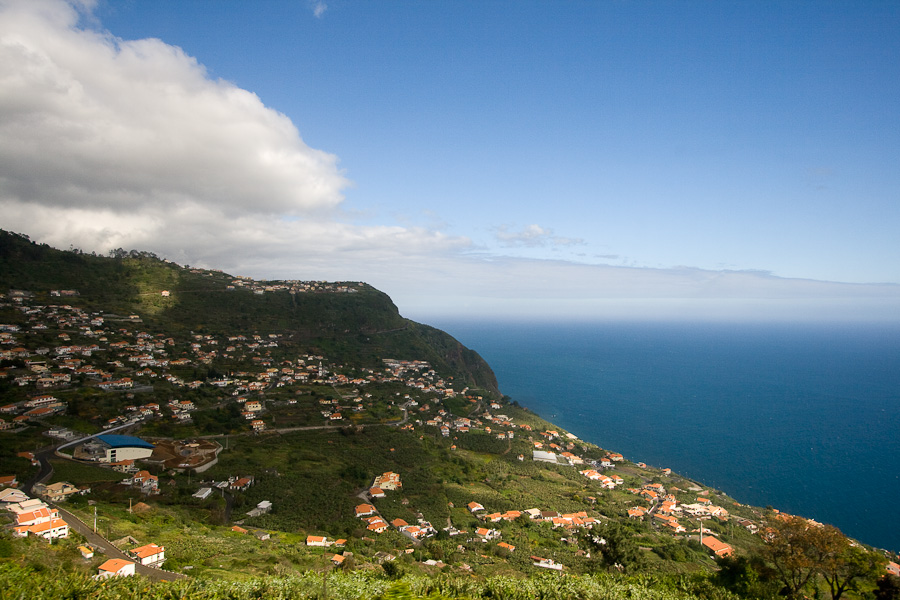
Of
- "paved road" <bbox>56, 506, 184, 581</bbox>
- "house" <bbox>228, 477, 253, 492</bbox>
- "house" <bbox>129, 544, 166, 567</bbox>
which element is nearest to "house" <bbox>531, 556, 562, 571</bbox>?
"paved road" <bbox>56, 506, 184, 581</bbox>

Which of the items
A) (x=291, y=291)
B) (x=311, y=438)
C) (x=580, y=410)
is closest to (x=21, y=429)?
(x=311, y=438)

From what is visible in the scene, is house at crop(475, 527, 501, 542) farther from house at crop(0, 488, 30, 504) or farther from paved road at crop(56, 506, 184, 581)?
house at crop(0, 488, 30, 504)

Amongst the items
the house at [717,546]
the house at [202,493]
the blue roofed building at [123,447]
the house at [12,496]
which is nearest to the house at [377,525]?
the house at [202,493]

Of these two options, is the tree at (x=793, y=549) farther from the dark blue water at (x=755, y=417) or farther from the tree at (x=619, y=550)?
the dark blue water at (x=755, y=417)

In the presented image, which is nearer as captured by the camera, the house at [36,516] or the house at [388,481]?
the house at [36,516]

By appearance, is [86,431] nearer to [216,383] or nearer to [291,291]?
[216,383]

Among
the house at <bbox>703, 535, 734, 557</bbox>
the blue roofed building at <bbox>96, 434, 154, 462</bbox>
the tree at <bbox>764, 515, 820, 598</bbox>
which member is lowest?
the house at <bbox>703, 535, 734, 557</bbox>
